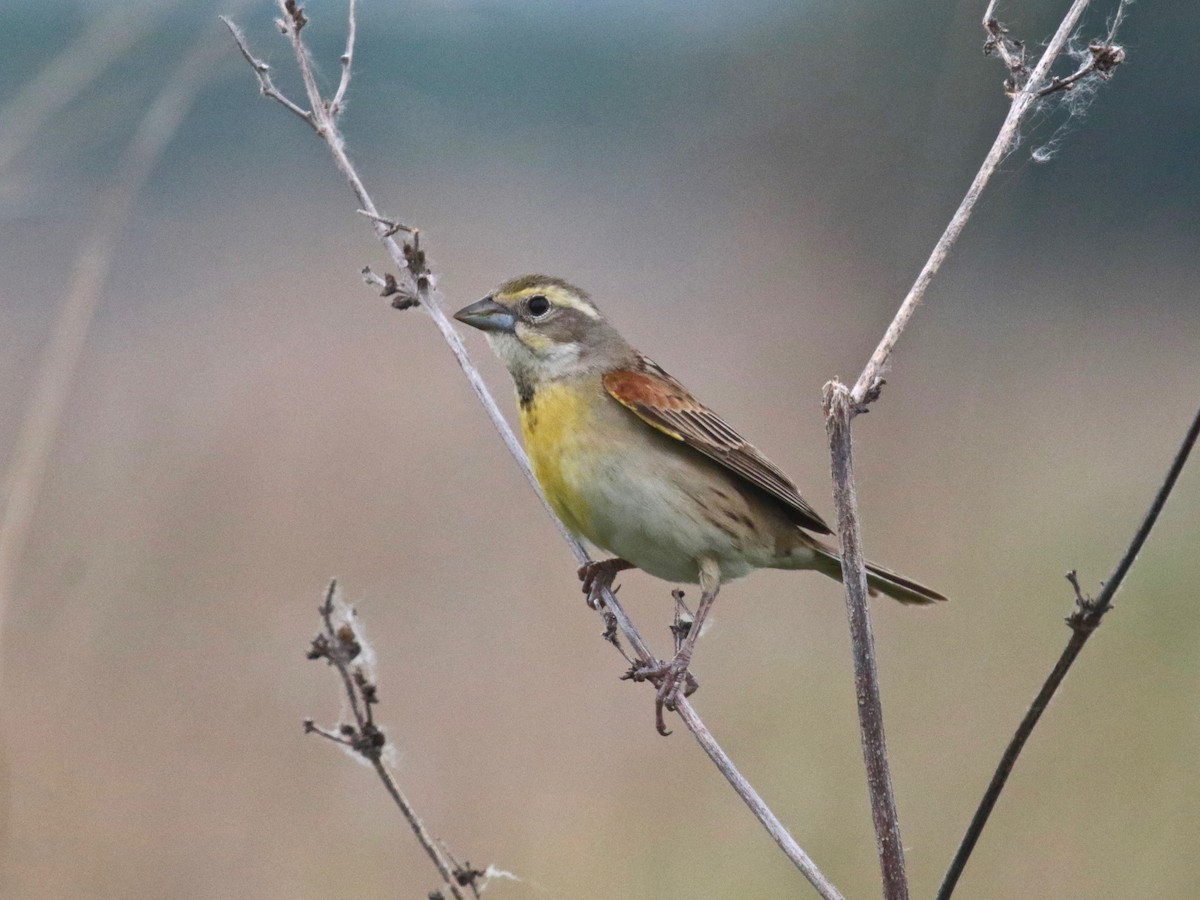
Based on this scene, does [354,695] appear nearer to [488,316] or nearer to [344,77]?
[344,77]

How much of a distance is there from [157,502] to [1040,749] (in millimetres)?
3795

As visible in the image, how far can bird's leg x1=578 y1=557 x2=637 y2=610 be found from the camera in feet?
10.9

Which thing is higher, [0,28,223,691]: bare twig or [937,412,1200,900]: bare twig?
[0,28,223,691]: bare twig

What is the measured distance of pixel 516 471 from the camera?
8492 millimetres

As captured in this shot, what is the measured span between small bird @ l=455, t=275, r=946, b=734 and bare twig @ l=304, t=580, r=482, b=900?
113 centimetres

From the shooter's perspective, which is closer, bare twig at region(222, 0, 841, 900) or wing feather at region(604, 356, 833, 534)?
bare twig at region(222, 0, 841, 900)

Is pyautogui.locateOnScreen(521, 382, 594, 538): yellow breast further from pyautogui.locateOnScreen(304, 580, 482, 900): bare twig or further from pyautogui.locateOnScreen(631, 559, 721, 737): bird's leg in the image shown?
pyautogui.locateOnScreen(304, 580, 482, 900): bare twig

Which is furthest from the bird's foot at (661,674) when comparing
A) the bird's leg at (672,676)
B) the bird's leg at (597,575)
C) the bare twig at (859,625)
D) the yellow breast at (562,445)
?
the bare twig at (859,625)

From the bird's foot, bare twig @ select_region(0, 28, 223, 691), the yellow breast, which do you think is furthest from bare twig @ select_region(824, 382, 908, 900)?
bare twig @ select_region(0, 28, 223, 691)

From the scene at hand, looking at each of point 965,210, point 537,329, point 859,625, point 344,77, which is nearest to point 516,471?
point 537,329

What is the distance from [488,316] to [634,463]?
590 mm

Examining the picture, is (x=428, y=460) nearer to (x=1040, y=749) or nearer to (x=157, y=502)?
(x=157, y=502)

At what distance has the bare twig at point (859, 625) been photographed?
206 cm

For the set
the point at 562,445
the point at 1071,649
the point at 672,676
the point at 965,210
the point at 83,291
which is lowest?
the point at 1071,649
